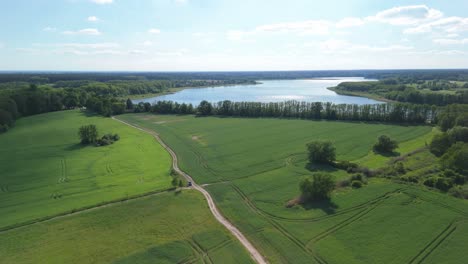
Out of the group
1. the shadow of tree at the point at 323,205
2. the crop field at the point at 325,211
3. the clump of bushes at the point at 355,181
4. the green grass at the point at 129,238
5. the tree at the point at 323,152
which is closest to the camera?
the green grass at the point at 129,238

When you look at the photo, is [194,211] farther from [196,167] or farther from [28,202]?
[28,202]

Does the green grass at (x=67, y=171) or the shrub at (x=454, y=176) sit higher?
the shrub at (x=454, y=176)

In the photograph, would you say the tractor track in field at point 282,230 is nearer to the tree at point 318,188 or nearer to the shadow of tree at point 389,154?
the tree at point 318,188

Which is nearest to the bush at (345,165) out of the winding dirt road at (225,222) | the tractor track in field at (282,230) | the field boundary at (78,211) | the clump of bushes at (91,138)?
the tractor track in field at (282,230)

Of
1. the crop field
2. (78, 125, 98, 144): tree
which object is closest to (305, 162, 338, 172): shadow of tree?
the crop field

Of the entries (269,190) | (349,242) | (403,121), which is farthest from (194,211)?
(403,121)

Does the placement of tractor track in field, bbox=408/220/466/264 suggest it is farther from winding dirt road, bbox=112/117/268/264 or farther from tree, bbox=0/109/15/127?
tree, bbox=0/109/15/127
